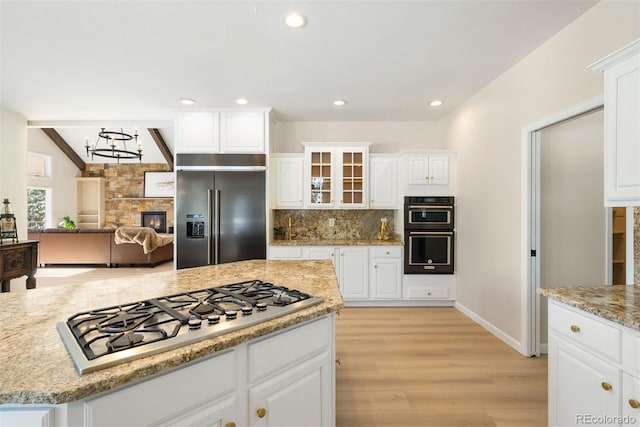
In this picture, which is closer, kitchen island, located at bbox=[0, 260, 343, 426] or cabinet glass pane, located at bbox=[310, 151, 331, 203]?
kitchen island, located at bbox=[0, 260, 343, 426]

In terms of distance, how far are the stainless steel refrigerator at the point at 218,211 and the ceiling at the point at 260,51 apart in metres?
0.80

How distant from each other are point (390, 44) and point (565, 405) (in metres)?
2.58

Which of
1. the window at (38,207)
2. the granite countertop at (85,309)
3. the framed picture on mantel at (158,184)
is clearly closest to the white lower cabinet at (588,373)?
the granite countertop at (85,309)

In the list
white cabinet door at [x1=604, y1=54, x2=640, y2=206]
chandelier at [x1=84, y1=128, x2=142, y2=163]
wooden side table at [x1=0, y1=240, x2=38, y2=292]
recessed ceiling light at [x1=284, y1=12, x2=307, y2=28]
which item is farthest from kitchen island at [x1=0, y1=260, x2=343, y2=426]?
chandelier at [x1=84, y1=128, x2=142, y2=163]

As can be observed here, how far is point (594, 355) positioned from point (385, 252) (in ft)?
8.96

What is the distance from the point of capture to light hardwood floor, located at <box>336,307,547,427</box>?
193 centimetres

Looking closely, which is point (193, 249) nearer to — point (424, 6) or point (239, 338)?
point (239, 338)

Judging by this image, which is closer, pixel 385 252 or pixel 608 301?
pixel 608 301

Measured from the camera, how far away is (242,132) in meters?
3.92

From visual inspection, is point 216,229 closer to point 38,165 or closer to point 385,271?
point 385,271

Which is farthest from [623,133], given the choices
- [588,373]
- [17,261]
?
[17,261]

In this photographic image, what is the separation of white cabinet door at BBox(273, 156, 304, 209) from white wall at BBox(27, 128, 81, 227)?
8.21 metres

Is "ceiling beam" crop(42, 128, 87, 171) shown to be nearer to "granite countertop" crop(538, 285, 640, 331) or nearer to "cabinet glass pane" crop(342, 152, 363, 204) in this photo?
"cabinet glass pane" crop(342, 152, 363, 204)

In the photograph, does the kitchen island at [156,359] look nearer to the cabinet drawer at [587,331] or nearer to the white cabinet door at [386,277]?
the cabinet drawer at [587,331]
